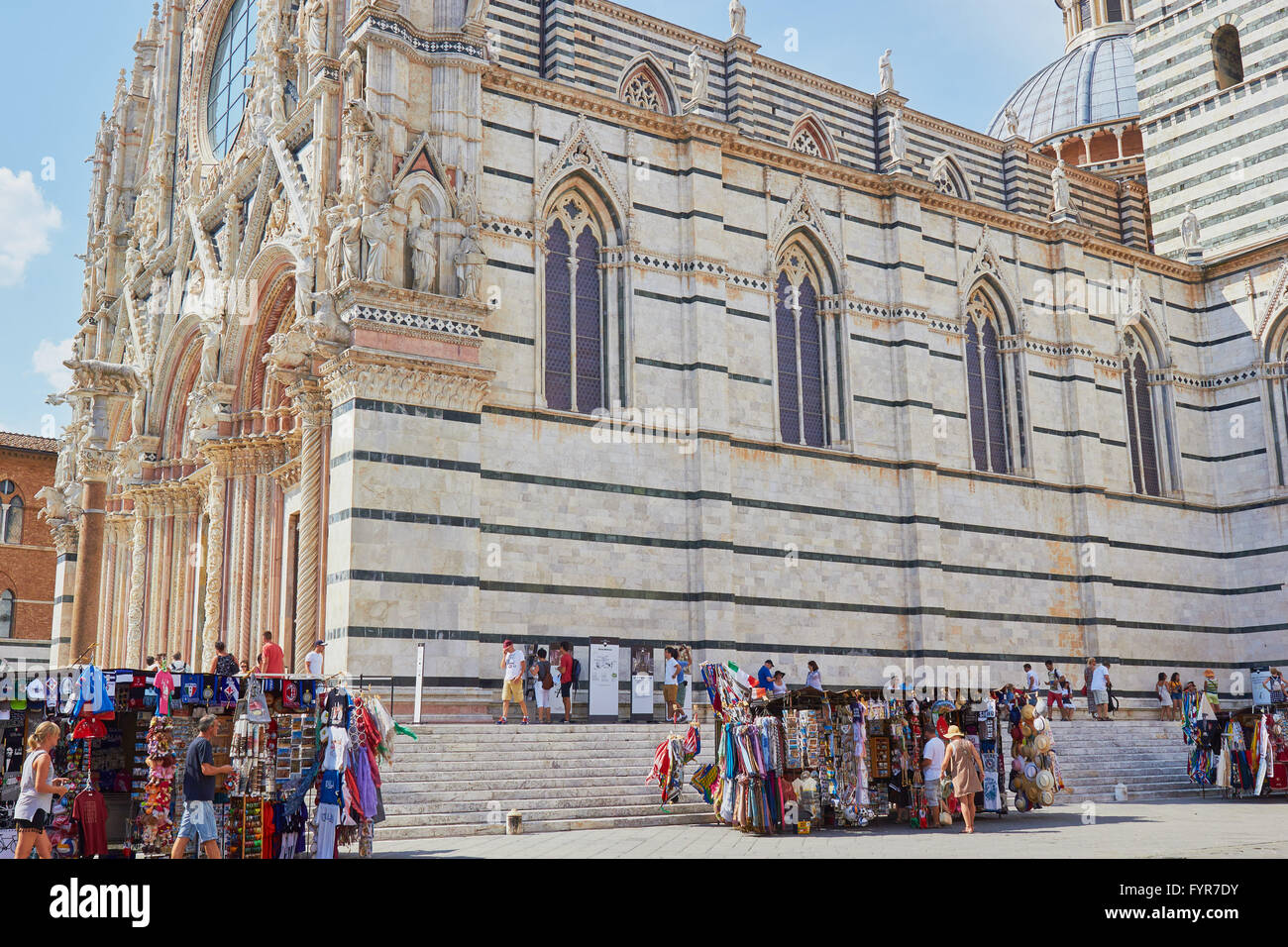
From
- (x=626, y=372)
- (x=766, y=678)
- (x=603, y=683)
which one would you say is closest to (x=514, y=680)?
(x=603, y=683)

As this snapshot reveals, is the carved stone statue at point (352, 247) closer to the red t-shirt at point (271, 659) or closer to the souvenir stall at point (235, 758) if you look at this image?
the red t-shirt at point (271, 659)

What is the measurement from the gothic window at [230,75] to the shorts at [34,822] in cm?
1874

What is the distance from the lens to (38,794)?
9.42 metres

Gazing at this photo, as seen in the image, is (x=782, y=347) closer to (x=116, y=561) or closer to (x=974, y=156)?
(x=974, y=156)

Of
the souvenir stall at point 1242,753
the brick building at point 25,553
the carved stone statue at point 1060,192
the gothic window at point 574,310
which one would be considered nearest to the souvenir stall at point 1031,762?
the souvenir stall at point 1242,753

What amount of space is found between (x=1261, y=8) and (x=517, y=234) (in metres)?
19.5

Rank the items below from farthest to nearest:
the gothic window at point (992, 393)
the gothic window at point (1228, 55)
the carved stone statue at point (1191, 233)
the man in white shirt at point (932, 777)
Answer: the gothic window at point (1228, 55) < the carved stone statue at point (1191, 233) < the gothic window at point (992, 393) < the man in white shirt at point (932, 777)

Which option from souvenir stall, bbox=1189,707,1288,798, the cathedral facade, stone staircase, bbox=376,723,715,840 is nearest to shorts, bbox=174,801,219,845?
stone staircase, bbox=376,723,715,840

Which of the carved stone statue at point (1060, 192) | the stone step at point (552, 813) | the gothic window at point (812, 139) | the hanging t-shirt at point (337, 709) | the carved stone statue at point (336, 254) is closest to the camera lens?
the hanging t-shirt at point (337, 709)

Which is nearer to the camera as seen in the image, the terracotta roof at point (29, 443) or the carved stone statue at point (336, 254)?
the carved stone statue at point (336, 254)

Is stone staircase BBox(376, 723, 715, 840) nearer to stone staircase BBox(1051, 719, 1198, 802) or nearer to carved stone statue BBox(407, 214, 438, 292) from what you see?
stone staircase BBox(1051, 719, 1198, 802)

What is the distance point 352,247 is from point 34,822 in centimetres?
1049

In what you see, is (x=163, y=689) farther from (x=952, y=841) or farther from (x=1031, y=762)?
(x=1031, y=762)

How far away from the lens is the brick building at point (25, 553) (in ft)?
115
